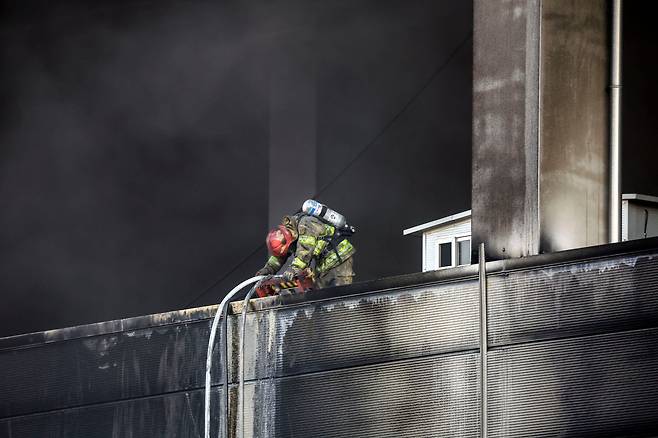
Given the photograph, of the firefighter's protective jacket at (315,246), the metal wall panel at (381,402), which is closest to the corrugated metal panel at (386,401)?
the metal wall panel at (381,402)

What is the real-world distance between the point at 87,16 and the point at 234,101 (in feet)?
7.97

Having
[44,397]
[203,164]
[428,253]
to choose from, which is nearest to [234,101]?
[203,164]

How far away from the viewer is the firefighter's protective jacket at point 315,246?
11.0 metres

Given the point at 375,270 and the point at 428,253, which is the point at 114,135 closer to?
the point at 375,270

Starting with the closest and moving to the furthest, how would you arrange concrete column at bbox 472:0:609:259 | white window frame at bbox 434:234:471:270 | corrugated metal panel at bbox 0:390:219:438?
concrete column at bbox 472:0:609:259
corrugated metal panel at bbox 0:390:219:438
white window frame at bbox 434:234:471:270

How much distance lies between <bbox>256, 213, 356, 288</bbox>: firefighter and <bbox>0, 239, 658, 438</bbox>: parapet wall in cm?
121

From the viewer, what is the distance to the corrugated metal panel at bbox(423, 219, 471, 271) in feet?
40.3

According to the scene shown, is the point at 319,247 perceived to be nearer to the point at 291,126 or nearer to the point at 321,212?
the point at 321,212

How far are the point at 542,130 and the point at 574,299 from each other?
1.35m

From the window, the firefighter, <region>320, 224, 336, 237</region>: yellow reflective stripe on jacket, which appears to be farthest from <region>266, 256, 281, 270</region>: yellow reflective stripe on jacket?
the window

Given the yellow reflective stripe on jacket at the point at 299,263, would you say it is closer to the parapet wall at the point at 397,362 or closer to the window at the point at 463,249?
the parapet wall at the point at 397,362

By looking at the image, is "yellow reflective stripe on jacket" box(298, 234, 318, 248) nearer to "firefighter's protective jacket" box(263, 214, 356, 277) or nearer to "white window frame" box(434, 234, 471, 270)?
"firefighter's protective jacket" box(263, 214, 356, 277)

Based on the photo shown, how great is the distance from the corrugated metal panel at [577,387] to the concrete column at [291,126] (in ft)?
29.5

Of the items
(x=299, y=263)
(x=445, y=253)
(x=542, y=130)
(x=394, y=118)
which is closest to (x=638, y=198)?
(x=445, y=253)
